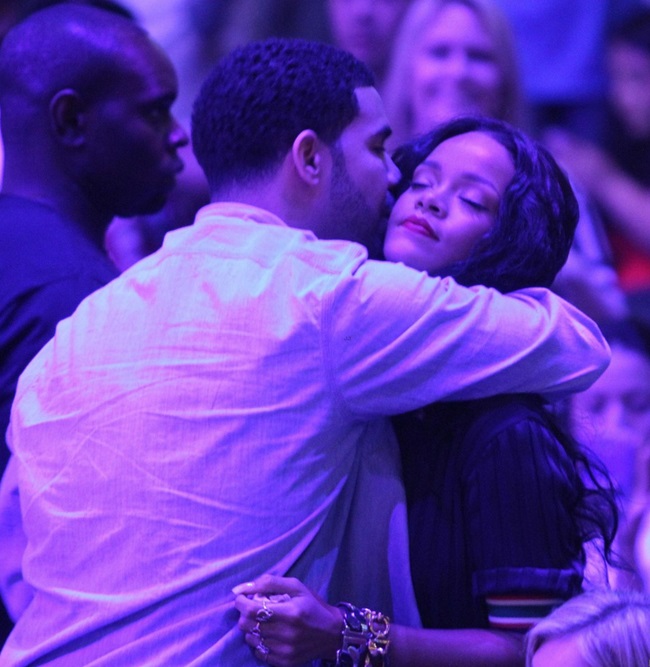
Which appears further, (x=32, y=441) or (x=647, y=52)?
(x=647, y=52)

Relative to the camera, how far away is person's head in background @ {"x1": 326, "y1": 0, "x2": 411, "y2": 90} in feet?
12.0

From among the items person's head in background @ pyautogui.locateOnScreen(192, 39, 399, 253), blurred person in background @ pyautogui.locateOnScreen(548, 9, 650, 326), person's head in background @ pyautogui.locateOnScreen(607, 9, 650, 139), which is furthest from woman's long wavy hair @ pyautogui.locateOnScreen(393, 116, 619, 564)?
person's head in background @ pyautogui.locateOnScreen(607, 9, 650, 139)

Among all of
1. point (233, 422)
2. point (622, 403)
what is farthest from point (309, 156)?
point (622, 403)

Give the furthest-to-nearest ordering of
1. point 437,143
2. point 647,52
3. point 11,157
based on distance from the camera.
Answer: point 647,52, point 11,157, point 437,143

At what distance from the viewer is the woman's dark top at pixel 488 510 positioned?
1567mm

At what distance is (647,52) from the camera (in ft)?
13.0

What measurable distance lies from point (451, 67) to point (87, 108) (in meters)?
1.40

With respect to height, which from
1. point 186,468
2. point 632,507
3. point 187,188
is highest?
point 186,468

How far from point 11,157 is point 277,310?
1.04m

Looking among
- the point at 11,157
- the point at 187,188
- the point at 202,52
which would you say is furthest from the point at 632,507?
the point at 202,52

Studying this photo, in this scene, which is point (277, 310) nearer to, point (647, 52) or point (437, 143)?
point (437, 143)

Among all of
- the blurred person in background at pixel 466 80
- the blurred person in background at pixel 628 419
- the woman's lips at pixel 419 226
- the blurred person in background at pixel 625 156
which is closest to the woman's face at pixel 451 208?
the woman's lips at pixel 419 226

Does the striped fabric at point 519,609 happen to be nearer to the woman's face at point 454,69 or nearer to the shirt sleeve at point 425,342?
the shirt sleeve at point 425,342

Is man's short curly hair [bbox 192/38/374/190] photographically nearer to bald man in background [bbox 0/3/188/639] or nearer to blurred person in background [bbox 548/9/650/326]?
bald man in background [bbox 0/3/188/639]
